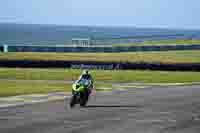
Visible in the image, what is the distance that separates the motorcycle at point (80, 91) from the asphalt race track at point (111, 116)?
39 cm

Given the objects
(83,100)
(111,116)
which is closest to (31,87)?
(83,100)

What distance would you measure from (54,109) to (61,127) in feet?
23.8

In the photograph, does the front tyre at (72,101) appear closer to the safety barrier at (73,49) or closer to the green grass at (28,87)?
the green grass at (28,87)

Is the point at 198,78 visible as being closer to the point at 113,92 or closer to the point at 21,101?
the point at 113,92

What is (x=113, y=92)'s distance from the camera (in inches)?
1619

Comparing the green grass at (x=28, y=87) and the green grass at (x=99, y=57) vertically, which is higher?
the green grass at (x=99, y=57)

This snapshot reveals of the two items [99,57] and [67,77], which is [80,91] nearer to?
[67,77]

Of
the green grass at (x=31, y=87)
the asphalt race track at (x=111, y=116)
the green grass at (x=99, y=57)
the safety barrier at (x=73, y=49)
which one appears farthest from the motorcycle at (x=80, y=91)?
the safety barrier at (x=73, y=49)

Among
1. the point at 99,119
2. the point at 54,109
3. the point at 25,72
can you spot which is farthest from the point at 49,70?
the point at 99,119

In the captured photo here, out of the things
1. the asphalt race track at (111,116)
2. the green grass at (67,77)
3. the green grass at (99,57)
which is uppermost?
→ the green grass at (99,57)

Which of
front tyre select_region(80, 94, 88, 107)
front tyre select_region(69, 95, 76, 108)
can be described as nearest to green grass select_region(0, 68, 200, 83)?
front tyre select_region(80, 94, 88, 107)

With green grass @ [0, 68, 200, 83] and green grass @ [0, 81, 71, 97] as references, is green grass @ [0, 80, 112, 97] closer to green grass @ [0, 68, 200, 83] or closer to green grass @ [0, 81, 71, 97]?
green grass @ [0, 81, 71, 97]

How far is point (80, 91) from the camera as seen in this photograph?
93.5 feet

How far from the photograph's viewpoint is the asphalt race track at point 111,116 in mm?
20969
